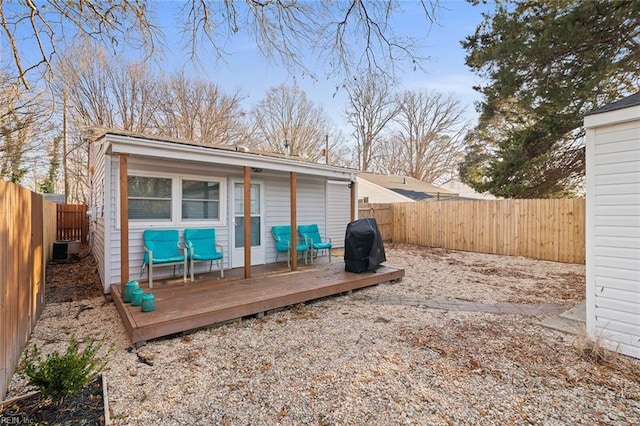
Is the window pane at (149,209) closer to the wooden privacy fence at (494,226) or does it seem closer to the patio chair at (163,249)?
the patio chair at (163,249)

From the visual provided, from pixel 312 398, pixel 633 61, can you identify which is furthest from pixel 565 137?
pixel 312 398

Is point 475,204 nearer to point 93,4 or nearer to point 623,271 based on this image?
point 623,271

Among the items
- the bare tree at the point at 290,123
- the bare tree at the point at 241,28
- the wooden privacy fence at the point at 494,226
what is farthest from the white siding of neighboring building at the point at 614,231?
the bare tree at the point at 290,123

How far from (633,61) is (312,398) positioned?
8422 millimetres

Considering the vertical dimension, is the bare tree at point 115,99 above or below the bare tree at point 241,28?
above

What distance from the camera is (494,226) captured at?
9070mm

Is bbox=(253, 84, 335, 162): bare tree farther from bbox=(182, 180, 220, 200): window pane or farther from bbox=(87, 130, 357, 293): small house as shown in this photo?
bbox=(182, 180, 220, 200): window pane

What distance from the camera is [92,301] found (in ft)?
15.1

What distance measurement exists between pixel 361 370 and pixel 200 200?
422 cm

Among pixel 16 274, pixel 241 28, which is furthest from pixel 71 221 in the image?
pixel 241 28

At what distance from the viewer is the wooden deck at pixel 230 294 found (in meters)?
3.25

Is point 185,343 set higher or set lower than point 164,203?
lower

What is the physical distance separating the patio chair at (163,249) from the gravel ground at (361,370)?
89 centimetres

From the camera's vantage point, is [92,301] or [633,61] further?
[633,61]
